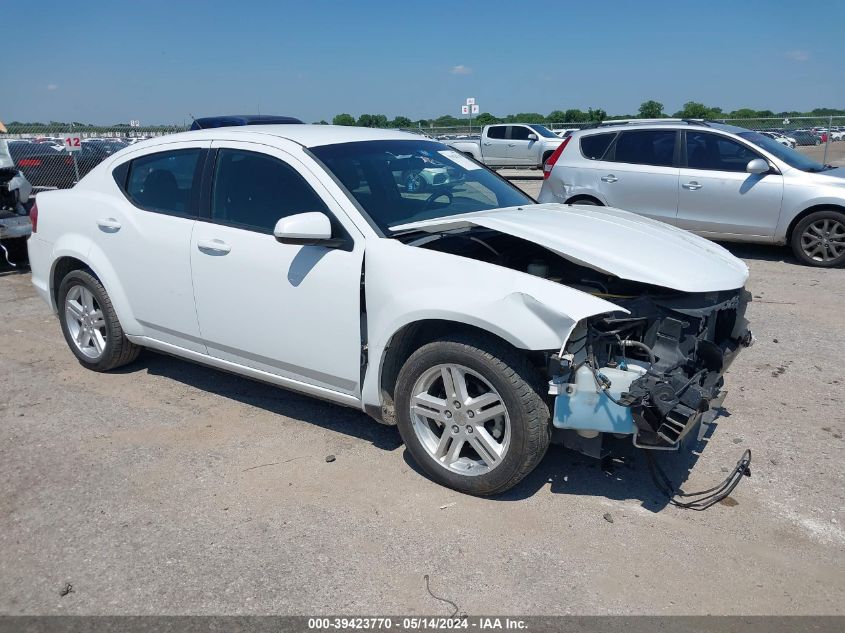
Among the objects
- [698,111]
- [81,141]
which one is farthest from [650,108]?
[81,141]

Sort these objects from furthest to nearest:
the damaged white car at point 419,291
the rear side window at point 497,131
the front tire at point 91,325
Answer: the rear side window at point 497,131, the front tire at point 91,325, the damaged white car at point 419,291

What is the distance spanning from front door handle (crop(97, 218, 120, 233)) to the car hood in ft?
7.05

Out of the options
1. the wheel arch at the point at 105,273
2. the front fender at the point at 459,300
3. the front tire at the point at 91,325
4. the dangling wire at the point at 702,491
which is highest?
the front fender at the point at 459,300

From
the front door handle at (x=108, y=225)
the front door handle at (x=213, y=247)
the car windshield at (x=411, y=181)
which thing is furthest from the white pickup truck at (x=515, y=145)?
the front door handle at (x=213, y=247)

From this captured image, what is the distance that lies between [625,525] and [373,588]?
124 centimetres

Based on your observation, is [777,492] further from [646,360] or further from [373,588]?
[373,588]

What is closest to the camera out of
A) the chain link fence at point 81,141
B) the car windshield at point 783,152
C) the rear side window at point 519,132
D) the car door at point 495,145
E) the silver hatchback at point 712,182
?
the silver hatchback at point 712,182

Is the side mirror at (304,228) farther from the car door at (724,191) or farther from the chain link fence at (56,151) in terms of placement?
the chain link fence at (56,151)

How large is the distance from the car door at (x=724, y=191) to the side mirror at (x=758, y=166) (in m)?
0.08

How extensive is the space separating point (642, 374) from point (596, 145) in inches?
285

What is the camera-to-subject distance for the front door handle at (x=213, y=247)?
423 cm

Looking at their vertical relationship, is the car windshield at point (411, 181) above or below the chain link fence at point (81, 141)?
above

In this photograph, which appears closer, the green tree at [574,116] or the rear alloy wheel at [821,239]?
the rear alloy wheel at [821,239]

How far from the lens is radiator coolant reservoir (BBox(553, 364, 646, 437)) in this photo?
3.28 meters
